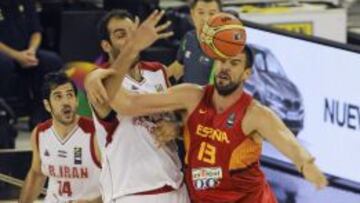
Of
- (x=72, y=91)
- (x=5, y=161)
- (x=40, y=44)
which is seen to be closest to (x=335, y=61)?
(x=72, y=91)

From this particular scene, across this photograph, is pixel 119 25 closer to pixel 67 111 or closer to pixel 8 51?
pixel 67 111

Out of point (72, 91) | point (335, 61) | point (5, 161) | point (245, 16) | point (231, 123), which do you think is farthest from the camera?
point (245, 16)

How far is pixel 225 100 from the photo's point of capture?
5434 millimetres

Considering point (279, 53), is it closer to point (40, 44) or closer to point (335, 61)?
point (335, 61)

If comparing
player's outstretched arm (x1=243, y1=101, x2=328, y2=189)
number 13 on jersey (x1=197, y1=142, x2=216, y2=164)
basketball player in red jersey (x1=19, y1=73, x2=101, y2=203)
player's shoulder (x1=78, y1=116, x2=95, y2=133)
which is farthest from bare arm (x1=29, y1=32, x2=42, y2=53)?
player's outstretched arm (x1=243, y1=101, x2=328, y2=189)

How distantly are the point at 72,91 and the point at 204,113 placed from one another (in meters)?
1.42

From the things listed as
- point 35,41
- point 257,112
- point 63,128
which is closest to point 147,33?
point 257,112

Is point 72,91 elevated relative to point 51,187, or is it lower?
elevated

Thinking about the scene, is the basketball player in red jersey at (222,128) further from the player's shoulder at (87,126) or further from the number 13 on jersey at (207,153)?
the player's shoulder at (87,126)

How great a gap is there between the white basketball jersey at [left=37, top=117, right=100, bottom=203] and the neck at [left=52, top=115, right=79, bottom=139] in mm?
19

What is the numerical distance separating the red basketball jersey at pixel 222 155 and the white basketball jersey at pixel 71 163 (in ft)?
3.98

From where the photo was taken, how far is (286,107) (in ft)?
25.8

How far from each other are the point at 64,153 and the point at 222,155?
162 centimetres

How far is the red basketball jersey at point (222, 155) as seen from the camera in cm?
539
